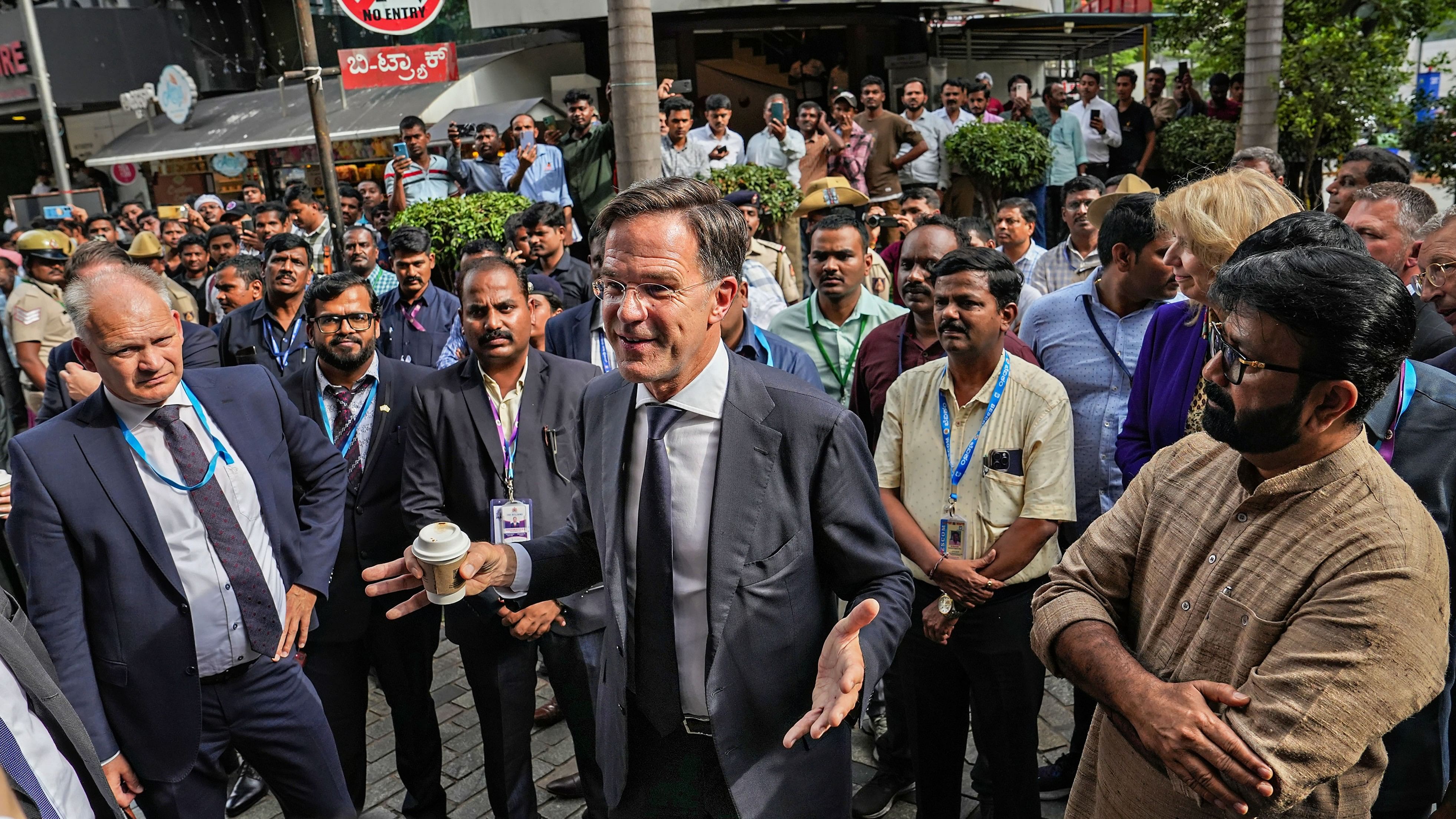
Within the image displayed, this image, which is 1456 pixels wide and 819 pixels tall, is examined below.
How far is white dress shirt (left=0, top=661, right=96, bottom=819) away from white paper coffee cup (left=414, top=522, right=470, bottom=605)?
1009 millimetres

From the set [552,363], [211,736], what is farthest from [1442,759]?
[211,736]

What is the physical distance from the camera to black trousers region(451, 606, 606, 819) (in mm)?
4141

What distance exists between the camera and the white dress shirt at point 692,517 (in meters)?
2.63

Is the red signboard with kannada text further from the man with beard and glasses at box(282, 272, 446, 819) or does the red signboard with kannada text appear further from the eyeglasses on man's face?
the eyeglasses on man's face

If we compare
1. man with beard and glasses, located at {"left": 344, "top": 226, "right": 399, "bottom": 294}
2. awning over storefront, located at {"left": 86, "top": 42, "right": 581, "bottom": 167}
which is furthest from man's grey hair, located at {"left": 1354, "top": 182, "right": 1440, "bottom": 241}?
awning over storefront, located at {"left": 86, "top": 42, "right": 581, "bottom": 167}

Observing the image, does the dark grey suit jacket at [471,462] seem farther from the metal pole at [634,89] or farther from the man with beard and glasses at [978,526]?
the metal pole at [634,89]

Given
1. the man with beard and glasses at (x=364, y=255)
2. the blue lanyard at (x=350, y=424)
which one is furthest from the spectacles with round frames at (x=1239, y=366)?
the man with beard and glasses at (x=364, y=255)

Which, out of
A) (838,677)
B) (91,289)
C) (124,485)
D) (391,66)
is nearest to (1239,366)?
(838,677)

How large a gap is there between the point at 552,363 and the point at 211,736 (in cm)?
192

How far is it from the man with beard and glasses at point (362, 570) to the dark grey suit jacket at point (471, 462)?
0.20 meters

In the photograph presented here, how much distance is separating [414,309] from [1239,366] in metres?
5.54

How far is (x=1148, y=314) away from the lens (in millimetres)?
4293

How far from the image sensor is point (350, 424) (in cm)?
457

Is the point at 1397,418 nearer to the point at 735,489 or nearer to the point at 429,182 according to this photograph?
the point at 735,489
